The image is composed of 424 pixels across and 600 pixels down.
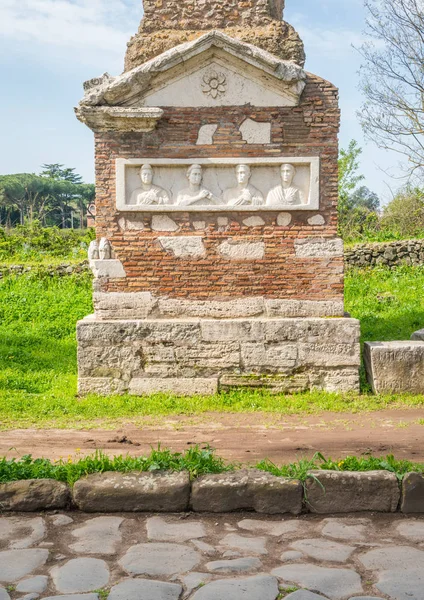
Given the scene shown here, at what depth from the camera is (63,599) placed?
108 inches

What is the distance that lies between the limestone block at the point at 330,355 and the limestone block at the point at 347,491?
349cm

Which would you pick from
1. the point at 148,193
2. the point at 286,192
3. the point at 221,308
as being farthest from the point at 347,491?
the point at 148,193

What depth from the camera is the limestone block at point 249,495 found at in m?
3.77

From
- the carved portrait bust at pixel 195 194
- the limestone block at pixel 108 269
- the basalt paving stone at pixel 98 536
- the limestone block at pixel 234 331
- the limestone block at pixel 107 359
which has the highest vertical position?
the carved portrait bust at pixel 195 194

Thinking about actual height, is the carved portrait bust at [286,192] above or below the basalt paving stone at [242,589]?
above

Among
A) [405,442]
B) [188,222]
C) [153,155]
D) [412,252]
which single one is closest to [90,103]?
[153,155]

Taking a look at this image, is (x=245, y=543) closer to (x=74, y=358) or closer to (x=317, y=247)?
(x=317, y=247)

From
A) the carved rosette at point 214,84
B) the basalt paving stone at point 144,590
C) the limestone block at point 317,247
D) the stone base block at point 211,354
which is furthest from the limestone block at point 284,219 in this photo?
the basalt paving stone at point 144,590

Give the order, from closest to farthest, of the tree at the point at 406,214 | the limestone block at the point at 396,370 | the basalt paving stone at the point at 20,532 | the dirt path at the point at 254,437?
the basalt paving stone at the point at 20,532
the dirt path at the point at 254,437
the limestone block at the point at 396,370
the tree at the point at 406,214

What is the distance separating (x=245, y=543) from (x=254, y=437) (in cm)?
231

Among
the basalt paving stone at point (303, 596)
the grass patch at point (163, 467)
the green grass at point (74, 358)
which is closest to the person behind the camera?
the basalt paving stone at point (303, 596)

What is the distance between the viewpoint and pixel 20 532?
11.5 ft

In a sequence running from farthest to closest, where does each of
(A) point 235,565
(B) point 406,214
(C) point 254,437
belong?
(B) point 406,214 → (C) point 254,437 → (A) point 235,565

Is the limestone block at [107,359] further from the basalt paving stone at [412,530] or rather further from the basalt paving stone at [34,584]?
the basalt paving stone at [34,584]
